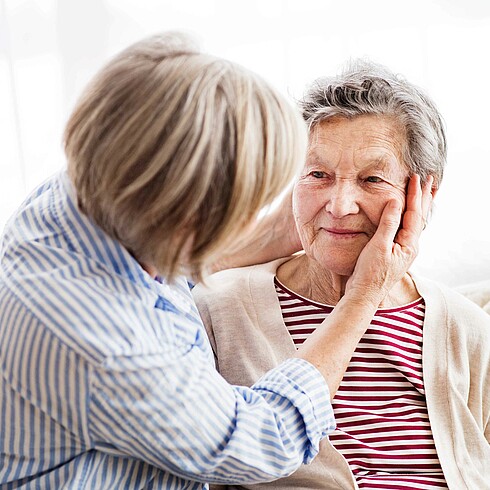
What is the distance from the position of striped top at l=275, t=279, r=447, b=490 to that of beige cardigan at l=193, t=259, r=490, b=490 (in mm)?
33

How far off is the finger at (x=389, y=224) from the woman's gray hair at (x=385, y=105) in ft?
0.34

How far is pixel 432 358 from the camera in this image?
183cm

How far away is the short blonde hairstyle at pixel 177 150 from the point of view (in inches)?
46.0

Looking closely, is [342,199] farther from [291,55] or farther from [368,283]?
[291,55]

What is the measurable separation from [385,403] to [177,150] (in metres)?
0.91

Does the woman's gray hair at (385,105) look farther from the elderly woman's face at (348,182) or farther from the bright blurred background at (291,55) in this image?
the bright blurred background at (291,55)

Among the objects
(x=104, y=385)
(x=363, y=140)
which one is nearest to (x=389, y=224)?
(x=363, y=140)

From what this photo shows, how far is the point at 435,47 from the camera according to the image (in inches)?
108

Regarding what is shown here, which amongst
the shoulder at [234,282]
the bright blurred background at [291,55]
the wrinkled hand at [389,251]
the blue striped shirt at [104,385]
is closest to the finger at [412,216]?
the wrinkled hand at [389,251]

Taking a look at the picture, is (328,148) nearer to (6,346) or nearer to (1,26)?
(6,346)

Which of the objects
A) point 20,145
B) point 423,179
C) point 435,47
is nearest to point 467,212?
point 435,47

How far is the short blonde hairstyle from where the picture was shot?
3.83 ft

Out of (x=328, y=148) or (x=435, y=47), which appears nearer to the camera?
(x=328, y=148)

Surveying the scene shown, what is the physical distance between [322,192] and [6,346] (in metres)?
0.83
